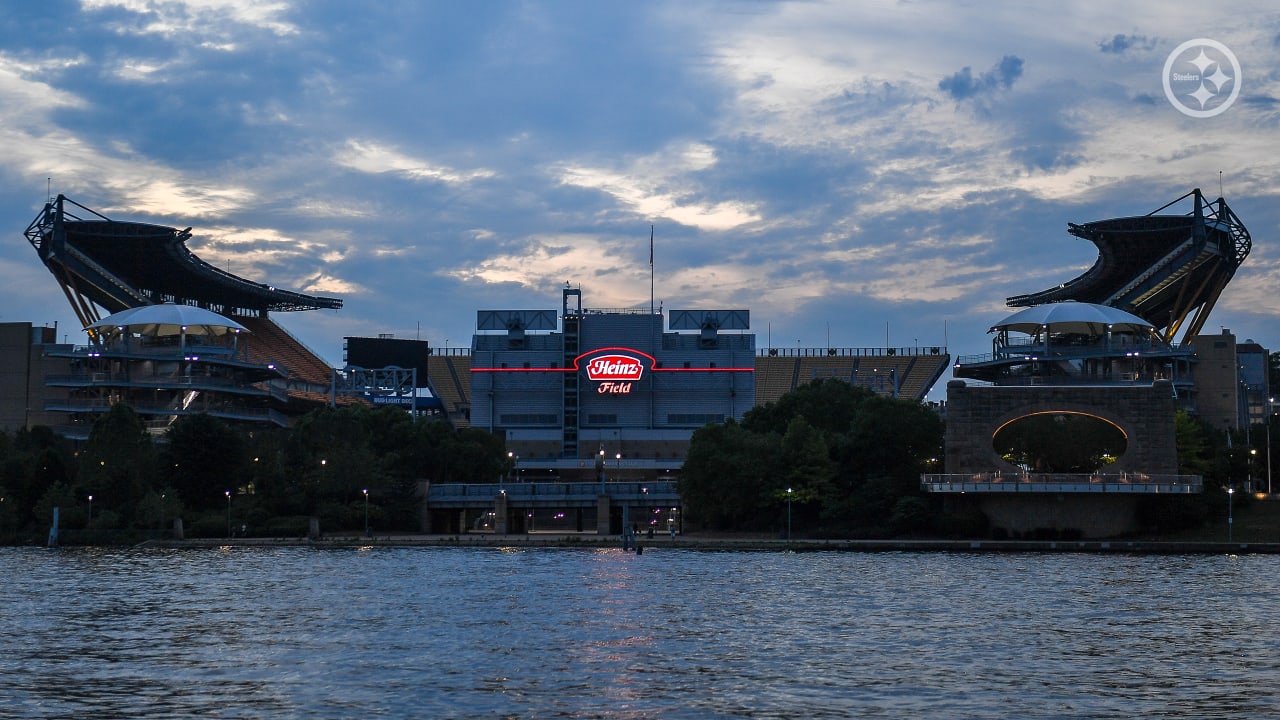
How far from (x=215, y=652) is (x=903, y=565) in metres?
59.1

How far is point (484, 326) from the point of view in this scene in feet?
650

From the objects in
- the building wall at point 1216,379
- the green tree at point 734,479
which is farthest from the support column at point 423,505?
the building wall at point 1216,379

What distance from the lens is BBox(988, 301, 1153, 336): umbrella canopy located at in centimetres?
17212

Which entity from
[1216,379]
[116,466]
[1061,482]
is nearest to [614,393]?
→ [116,466]

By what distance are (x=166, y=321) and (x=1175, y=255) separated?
138 m

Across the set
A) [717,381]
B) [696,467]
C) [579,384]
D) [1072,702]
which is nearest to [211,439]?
[696,467]

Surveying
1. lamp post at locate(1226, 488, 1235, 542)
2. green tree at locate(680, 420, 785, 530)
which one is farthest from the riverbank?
green tree at locate(680, 420, 785, 530)

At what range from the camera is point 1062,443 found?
5315 inches

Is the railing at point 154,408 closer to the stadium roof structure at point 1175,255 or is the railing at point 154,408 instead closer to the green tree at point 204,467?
the green tree at point 204,467

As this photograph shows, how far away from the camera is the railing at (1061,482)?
4690 inches

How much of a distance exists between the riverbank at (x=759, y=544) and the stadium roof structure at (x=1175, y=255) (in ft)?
259

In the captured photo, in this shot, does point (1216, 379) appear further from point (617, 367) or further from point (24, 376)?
point (24, 376)

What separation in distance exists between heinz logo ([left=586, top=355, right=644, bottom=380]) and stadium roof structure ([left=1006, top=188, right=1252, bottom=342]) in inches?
2572

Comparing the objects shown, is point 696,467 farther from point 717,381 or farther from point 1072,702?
point 1072,702
